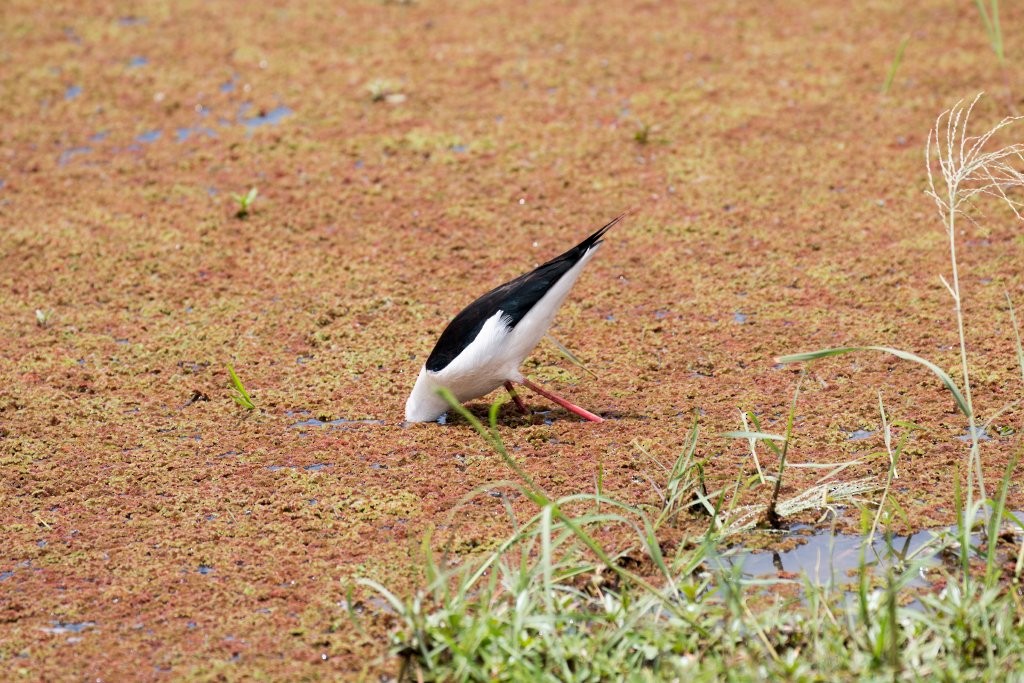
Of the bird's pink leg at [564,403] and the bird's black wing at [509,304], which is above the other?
the bird's black wing at [509,304]

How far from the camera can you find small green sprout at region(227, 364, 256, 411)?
187 inches

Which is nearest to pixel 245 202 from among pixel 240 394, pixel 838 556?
pixel 240 394

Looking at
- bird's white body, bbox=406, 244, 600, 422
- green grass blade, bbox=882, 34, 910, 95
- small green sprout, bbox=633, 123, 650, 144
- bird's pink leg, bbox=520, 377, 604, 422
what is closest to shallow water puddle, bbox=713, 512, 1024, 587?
bird's pink leg, bbox=520, 377, 604, 422

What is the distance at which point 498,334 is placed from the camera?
15.3ft

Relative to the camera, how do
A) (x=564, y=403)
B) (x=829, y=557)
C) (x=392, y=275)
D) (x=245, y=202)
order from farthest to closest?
1. (x=245, y=202)
2. (x=392, y=275)
3. (x=564, y=403)
4. (x=829, y=557)

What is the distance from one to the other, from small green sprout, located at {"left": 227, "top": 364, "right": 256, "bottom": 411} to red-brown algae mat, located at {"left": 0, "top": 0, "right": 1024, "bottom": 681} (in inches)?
3.3

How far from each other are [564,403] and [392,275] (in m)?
1.52

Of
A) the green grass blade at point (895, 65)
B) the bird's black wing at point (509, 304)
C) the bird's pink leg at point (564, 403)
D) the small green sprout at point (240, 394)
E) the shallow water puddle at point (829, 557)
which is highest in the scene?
the green grass blade at point (895, 65)

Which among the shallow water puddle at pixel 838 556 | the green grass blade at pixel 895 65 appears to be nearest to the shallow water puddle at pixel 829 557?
the shallow water puddle at pixel 838 556

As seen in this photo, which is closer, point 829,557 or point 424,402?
point 829,557

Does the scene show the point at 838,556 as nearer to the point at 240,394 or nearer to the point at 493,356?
the point at 493,356

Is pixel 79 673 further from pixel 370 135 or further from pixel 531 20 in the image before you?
pixel 531 20

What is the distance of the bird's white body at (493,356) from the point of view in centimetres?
467

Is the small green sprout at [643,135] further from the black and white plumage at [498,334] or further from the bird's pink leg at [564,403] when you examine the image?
the bird's pink leg at [564,403]
